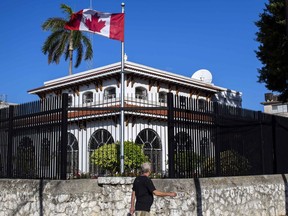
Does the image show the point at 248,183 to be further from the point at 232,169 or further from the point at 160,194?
the point at 160,194

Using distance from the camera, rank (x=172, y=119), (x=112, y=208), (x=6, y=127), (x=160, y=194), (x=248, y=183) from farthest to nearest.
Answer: (x=6, y=127) → (x=248, y=183) → (x=172, y=119) → (x=112, y=208) → (x=160, y=194)

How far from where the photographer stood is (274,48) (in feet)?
55.5

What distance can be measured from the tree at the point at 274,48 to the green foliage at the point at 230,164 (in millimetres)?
5963

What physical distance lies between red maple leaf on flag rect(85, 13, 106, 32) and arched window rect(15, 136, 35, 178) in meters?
3.82

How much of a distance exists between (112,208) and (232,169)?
418cm

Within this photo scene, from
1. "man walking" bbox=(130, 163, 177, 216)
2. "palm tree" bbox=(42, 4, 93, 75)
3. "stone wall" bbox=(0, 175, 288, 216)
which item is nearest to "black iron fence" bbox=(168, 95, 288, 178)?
"stone wall" bbox=(0, 175, 288, 216)

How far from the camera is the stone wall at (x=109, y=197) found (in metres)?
9.50

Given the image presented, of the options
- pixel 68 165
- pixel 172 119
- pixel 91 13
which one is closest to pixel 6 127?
pixel 68 165

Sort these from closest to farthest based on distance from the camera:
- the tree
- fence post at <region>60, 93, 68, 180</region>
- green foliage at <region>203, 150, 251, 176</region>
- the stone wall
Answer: the stone wall
fence post at <region>60, 93, 68, 180</region>
green foliage at <region>203, 150, 251, 176</region>
the tree

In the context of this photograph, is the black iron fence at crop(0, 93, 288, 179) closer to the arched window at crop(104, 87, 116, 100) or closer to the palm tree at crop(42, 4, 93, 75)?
the arched window at crop(104, 87, 116, 100)

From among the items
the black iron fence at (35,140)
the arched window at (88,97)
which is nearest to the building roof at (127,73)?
the arched window at (88,97)

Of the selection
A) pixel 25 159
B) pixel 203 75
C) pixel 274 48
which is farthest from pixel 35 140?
pixel 203 75

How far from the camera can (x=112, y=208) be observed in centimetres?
947

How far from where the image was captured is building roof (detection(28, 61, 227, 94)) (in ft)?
110
